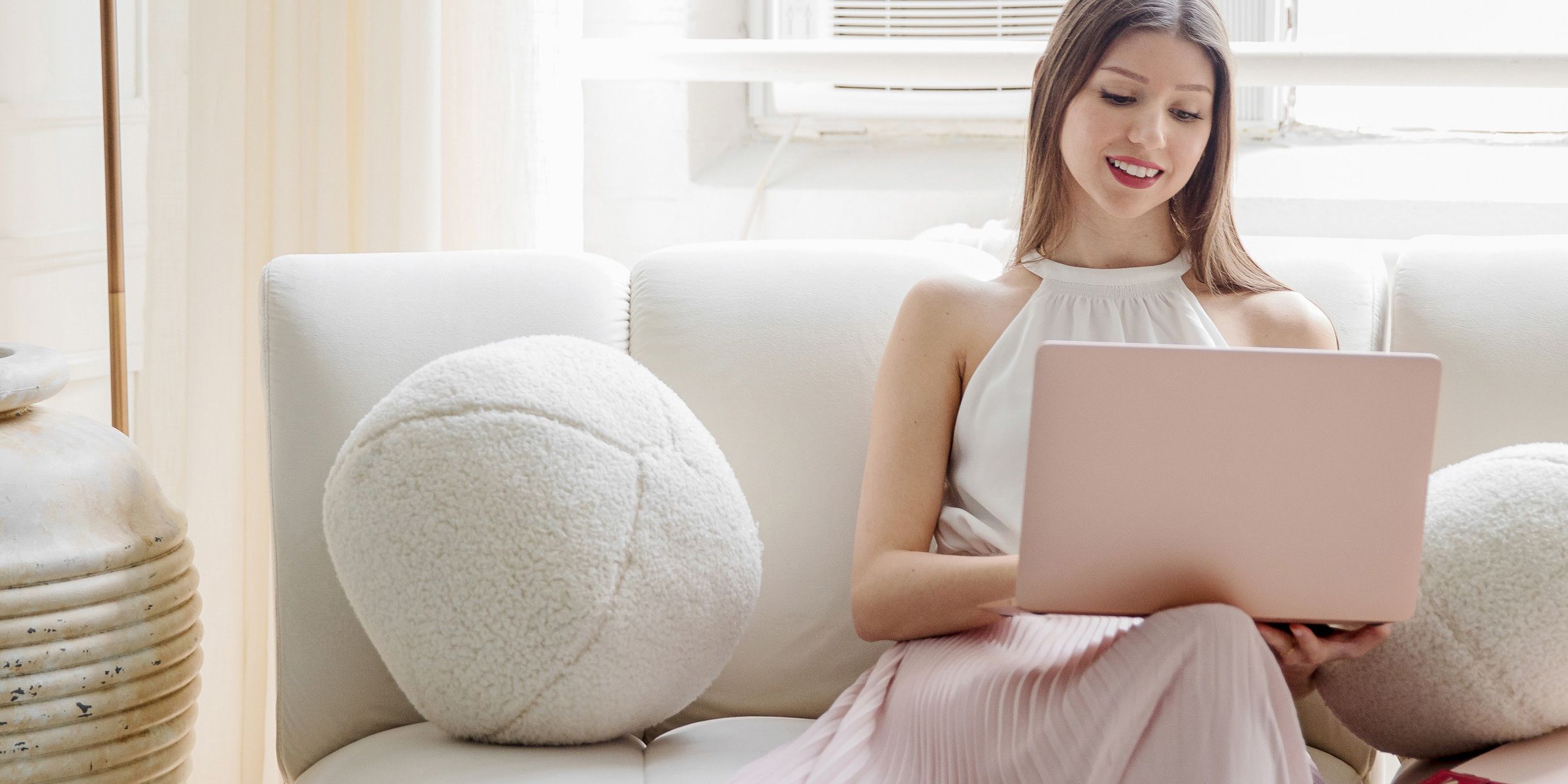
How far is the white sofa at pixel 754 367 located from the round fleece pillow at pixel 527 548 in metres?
0.12

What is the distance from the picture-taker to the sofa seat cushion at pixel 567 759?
1.06 meters

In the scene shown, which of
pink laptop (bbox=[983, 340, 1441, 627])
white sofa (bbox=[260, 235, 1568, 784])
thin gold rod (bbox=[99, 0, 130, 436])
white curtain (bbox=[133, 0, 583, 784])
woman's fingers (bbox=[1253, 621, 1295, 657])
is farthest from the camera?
white curtain (bbox=[133, 0, 583, 784])

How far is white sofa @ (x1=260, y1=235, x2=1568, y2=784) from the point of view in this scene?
1.25 metres

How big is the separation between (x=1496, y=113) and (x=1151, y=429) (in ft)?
5.71

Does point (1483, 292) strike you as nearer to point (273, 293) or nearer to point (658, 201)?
point (273, 293)

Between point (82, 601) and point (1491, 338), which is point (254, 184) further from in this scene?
point (1491, 338)

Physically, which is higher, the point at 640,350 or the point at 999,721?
the point at 640,350

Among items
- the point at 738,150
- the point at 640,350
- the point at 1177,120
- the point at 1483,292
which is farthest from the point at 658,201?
the point at 1483,292

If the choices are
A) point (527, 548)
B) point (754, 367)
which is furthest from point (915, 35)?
point (527, 548)

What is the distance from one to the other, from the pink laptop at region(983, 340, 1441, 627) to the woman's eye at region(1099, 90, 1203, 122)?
0.49 metres

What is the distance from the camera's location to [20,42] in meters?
1.97

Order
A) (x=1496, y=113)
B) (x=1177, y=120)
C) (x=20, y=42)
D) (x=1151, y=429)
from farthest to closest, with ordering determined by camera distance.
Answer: (x=1496, y=113), (x=20, y=42), (x=1177, y=120), (x=1151, y=429)

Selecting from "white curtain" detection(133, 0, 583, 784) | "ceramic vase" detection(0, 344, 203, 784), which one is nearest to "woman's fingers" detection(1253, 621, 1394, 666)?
"ceramic vase" detection(0, 344, 203, 784)

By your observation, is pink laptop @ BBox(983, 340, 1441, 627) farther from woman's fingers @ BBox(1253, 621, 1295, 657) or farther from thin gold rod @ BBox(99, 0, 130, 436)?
thin gold rod @ BBox(99, 0, 130, 436)
